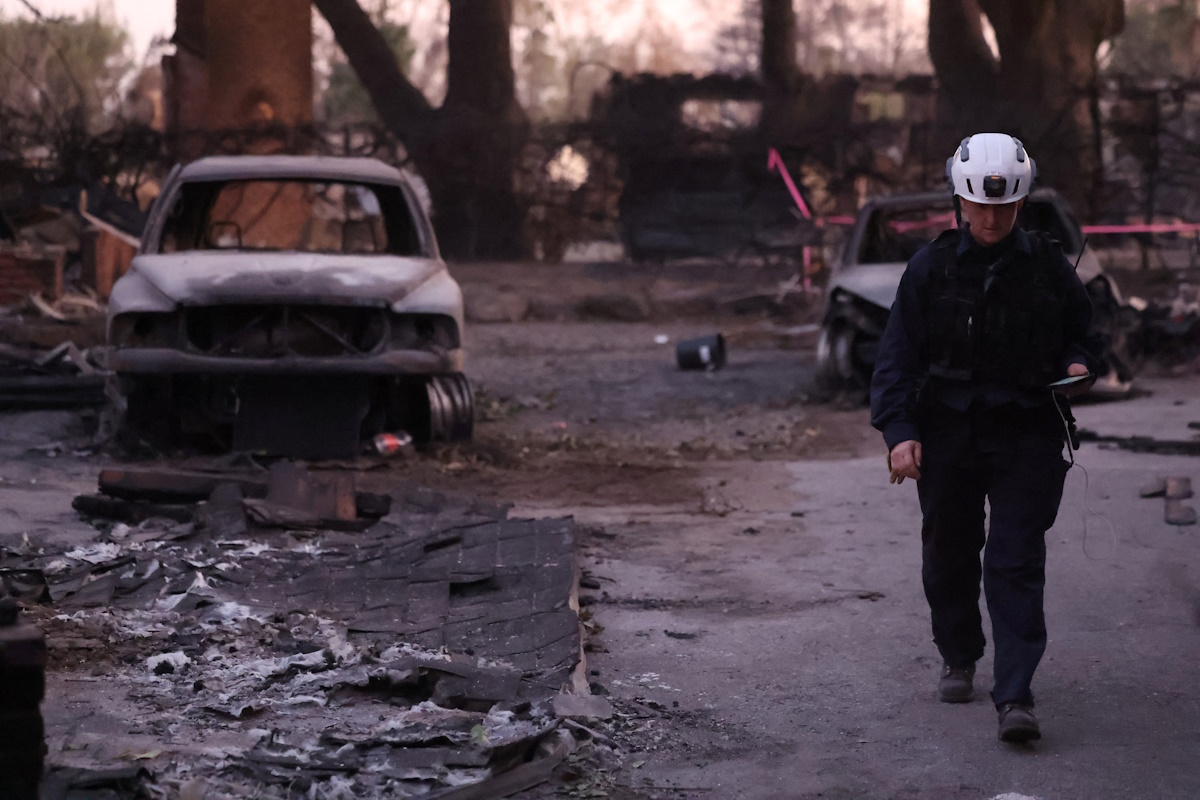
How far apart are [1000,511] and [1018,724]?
627mm

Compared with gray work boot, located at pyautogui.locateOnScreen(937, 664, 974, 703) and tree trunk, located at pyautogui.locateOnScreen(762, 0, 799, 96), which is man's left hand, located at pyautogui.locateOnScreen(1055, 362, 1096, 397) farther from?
tree trunk, located at pyautogui.locateOnScreen(762, 0, 799, 96)

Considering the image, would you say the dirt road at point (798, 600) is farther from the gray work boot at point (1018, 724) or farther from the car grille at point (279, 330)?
the car grille at point (279, 330)

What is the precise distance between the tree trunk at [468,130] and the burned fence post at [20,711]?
20987 mm

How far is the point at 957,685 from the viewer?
4848mm

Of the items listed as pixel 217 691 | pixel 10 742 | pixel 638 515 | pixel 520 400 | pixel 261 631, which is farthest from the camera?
pixel 520 400

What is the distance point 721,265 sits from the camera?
77.5ft

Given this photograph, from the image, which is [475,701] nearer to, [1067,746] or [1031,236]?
[1067,746]

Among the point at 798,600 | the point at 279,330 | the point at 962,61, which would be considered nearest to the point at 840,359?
the point at 279,330

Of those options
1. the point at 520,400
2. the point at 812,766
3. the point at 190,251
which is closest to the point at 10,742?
the point at 812,766

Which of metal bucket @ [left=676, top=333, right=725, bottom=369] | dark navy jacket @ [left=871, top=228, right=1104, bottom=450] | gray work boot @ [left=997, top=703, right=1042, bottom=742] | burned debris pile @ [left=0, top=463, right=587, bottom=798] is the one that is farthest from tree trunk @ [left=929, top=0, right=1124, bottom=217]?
gray work boot @ [left=997, top=703, right=1042, bottom=742]

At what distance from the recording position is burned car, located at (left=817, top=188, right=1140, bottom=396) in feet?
39.0

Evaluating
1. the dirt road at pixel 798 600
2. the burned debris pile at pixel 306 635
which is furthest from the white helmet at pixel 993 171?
the burned debris pile at pixel 306 635

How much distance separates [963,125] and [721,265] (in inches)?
158

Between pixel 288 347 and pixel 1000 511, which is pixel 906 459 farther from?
pixel 288 347
